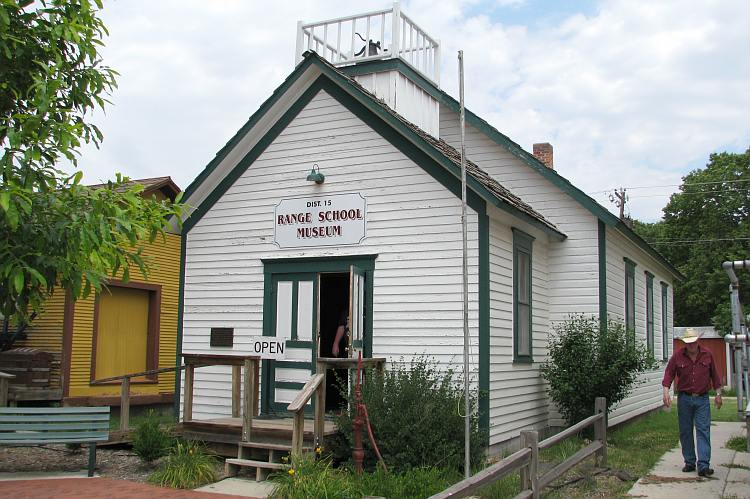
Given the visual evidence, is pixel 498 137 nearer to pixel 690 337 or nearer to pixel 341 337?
pixel 341 337

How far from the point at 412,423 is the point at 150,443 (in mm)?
3622

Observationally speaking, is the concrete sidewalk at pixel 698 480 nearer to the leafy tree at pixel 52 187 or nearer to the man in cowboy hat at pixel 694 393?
the man in cowboy hat at pixel 694 393

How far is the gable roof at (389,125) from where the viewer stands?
11250 mm

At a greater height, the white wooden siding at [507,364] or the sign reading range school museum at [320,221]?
the sign reading range school museum at [320,221]

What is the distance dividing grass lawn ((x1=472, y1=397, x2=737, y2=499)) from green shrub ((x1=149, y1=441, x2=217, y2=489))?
3461 millimetres

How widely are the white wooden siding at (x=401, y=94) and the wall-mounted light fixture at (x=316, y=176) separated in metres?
2.01

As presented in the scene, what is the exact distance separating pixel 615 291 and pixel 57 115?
10.9 m

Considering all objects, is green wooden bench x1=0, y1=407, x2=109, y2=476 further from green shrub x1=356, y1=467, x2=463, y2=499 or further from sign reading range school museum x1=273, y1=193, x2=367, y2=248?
sign reading range school museum x1=273, y1=193, x2=367, y2=248

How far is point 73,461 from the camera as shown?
11516 mm

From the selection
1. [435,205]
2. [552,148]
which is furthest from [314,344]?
[552,148]

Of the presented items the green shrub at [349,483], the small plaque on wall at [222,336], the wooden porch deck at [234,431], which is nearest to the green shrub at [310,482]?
the green shrub at [349,483]

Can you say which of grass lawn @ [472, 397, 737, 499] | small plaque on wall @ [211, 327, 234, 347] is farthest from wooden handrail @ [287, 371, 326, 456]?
small plaque on wall @ [211, 327, 234, 347]

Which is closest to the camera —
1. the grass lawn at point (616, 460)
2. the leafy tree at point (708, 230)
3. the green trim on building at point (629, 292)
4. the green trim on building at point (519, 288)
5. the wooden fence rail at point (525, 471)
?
the wooden fence rail at point (525, 471)

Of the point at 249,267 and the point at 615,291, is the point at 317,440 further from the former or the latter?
the point at 615,291
